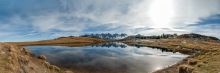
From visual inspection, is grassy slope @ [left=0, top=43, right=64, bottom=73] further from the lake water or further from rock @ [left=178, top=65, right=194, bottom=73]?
rock @ [left=178, top=65, right=194, bottom=73]

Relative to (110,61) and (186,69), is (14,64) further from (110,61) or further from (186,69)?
(110,61)

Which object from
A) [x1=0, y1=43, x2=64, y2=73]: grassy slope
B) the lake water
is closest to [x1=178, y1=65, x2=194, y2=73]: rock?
the lake water

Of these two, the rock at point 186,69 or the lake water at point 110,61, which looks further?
the lake water at point 110,61

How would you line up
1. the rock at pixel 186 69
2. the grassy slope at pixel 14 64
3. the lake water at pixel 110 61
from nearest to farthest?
the grassy slope at pixel 14 64
the rock at pixel 186 69
the lake water at pixel 110 61

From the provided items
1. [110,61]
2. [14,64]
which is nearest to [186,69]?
[14,64]

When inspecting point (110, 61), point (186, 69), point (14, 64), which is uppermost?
point (14, 64)

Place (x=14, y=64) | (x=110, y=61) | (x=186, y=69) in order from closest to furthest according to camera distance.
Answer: (x=14, y=64) → (x=186, y=69) → (x=110, y=61)

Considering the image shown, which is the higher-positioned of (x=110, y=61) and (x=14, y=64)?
(x=14, y=64)

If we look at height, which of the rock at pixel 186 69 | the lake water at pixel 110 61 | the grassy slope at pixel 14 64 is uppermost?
the grassy slope at pixel 14 64

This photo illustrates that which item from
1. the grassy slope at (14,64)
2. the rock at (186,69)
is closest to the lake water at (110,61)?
the rock at (186,69)

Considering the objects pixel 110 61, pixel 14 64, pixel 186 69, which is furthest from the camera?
pixel 110 61

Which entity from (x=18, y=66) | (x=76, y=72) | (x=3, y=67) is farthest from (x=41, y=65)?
(x=76, y=72)

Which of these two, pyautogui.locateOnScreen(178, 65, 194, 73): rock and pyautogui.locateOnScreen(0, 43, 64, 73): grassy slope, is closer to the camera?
pyautogui.locateOnScreen(0, 43, 64, 73): grassy slope

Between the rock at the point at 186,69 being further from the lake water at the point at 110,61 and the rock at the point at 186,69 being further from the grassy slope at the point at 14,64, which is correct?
the grassy slope at the point at 14,64
